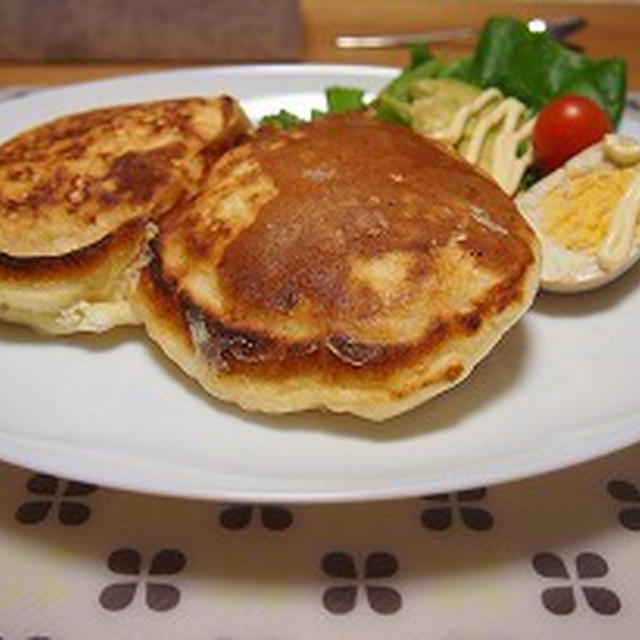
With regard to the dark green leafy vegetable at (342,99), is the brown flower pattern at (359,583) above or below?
below

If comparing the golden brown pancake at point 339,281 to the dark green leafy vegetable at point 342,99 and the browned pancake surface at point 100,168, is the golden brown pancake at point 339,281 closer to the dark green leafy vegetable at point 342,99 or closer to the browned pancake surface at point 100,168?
the browned pancake surface at point 100,168

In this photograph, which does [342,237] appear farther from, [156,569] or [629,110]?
[629,110]

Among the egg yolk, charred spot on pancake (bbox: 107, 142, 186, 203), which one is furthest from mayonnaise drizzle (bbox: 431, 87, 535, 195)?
charred spot on pancake (bbox: 107, 142, 186, 203)

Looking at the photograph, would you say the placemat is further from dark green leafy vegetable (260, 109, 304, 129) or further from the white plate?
dark green leafy vegetable (260, 109, 304, 129)

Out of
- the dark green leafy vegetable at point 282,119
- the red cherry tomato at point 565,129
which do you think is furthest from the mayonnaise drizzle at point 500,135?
the dark green leafy vegetable at point 282,119

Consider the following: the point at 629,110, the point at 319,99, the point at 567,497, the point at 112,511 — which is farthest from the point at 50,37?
the point at 567,497

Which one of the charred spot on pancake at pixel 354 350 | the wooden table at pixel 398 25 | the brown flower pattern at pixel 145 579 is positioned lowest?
the wooden table at pixel 398 25
